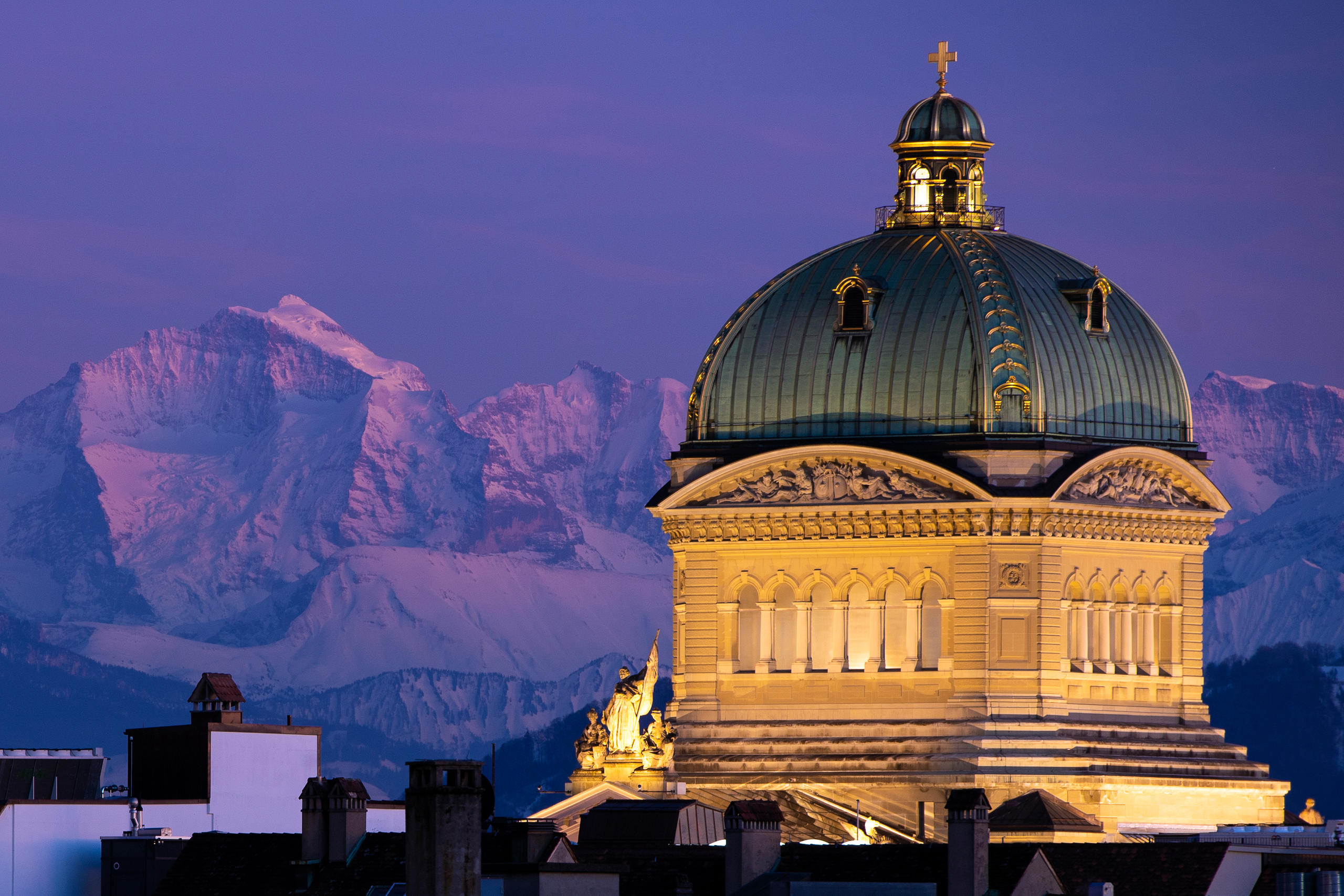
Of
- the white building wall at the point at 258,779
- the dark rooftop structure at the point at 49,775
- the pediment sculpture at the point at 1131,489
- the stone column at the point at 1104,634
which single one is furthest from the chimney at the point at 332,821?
the stone column at the point at 1104,634

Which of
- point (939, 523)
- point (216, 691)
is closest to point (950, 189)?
point (939, 523)

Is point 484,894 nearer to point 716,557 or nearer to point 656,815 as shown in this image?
point 656,815

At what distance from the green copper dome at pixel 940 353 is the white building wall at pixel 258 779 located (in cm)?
1519

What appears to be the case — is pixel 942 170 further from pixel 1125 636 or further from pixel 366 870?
pixel 366 870

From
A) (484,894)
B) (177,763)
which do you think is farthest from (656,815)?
(484,894)

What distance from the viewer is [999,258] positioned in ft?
392

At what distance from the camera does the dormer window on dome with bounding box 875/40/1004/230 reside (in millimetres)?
123375

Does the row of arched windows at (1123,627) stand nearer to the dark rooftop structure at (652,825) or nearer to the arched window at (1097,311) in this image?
the arched window at (1097,311)

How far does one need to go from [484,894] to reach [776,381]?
127 ft

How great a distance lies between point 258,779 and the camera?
11138cm

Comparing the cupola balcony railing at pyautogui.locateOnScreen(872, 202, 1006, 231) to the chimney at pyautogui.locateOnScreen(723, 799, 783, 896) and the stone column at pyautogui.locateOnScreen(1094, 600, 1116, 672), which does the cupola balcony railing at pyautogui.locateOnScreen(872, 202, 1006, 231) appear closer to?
the stone column at pyautogui.locateOnScreen(1094, 600, 1116, 672)

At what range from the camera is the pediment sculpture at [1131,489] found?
116125 mm

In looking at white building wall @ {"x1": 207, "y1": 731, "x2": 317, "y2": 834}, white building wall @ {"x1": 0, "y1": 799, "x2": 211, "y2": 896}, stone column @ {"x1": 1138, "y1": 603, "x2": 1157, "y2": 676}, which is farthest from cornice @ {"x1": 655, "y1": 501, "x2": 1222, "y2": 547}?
white building wall @ {"x1": 0, "y1": 799, "x2": 211, "y2": 896}

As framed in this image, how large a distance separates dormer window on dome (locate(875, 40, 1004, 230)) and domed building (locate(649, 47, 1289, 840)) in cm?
147
